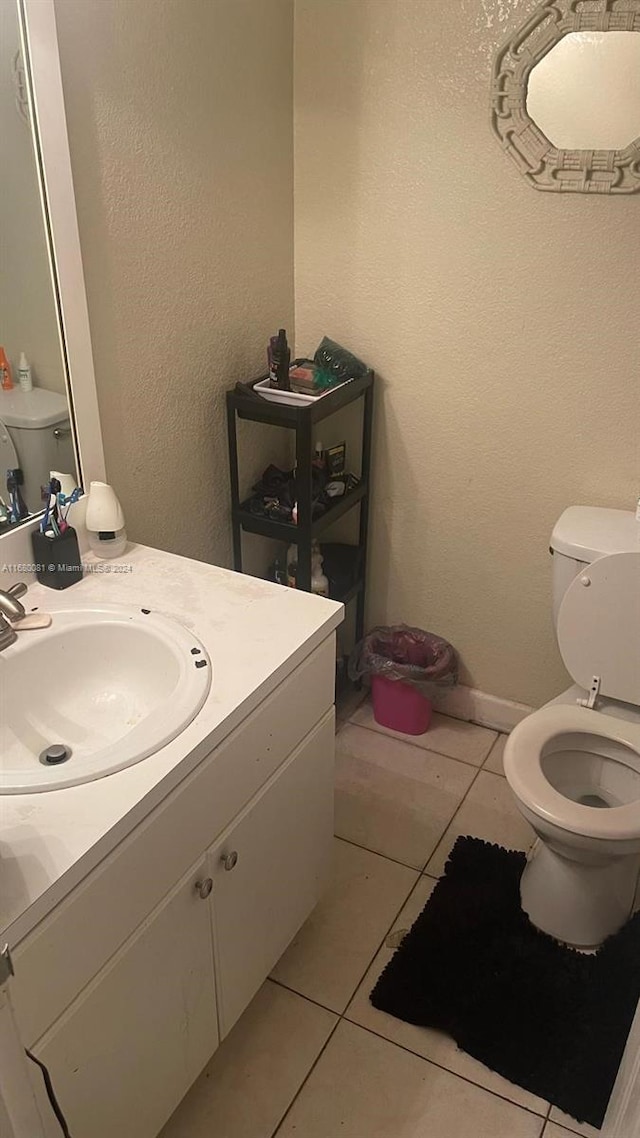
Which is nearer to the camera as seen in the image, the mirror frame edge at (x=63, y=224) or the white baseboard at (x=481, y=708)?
the mirror frame edge at (x=63, y=224)

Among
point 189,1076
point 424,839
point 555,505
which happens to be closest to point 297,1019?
point 189,1076

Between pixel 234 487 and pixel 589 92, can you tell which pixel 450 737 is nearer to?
pixel 234 487

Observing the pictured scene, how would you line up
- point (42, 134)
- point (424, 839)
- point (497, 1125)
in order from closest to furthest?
1. point (42, 134)
2. point (497, 1125)
3. point (424, 839)

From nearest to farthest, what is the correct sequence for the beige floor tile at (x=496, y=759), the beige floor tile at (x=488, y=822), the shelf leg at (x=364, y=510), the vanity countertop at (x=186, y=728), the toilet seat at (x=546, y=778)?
the vanity countertop at (x=186, y=728) → the toilet seat at (x=546, y=778) → the beige floor tile at (x=488, y=822) → the shelf leg at (x=364, y=510) → the beige floor tile at (x=496, y=759)

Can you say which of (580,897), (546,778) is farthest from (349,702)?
(580,897)

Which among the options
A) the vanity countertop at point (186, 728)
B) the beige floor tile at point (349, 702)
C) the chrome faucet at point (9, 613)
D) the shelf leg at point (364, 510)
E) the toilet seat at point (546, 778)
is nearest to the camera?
the vanity countertop at point (186, 728)

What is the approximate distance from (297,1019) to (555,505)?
1244mm

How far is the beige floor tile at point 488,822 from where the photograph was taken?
76.2 inches

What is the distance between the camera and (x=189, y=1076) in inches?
51.3

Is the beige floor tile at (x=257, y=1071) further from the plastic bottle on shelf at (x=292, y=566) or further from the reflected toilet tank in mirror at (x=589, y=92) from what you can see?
the reflected toilet tank in mirror at (x=589, y=92)

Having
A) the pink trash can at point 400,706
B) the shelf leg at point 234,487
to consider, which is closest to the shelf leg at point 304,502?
the shelf leg at point 234,487

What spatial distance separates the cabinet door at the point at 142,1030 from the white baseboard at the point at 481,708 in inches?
45.3

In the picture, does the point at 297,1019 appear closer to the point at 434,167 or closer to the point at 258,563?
the point at 258,563

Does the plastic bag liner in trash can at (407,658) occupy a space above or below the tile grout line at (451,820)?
above
